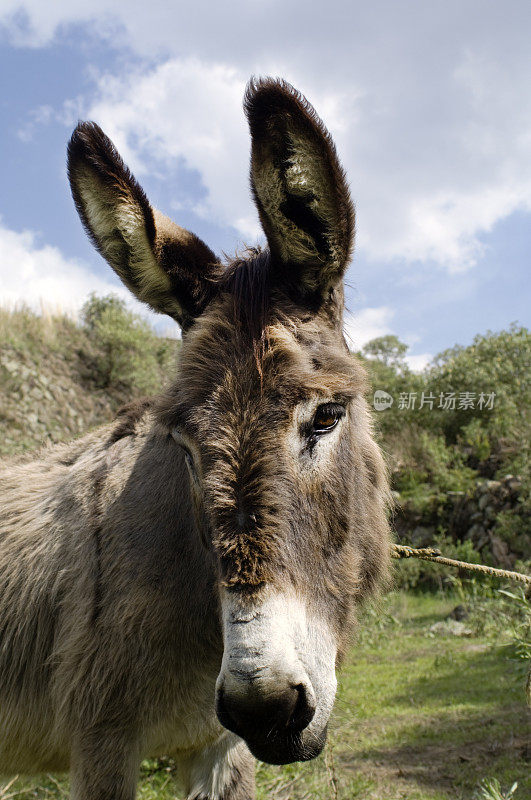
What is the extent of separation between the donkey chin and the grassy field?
3.43 ft

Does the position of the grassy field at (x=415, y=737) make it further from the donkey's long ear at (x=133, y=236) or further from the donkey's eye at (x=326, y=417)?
the donkey's long ear at (x=133, y=236)

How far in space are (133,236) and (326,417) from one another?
1120mm

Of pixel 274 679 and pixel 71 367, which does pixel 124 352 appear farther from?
pixel 274 679

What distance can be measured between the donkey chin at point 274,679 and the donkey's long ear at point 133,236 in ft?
4.36

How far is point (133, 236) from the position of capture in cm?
234

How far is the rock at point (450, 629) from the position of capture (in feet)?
34.0

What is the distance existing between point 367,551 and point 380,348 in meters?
29.6

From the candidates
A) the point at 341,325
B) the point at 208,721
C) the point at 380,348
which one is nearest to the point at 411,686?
the point at 208,721

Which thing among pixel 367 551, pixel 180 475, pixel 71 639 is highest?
pixel 180 475

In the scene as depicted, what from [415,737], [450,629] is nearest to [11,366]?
[450,629]

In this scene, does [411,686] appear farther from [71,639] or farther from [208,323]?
[208,323]

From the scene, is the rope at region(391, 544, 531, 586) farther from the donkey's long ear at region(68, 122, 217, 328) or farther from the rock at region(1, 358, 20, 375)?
the rock at region(1, 358, 20, 375)

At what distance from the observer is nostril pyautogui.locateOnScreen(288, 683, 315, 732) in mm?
1521

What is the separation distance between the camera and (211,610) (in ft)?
7.20
